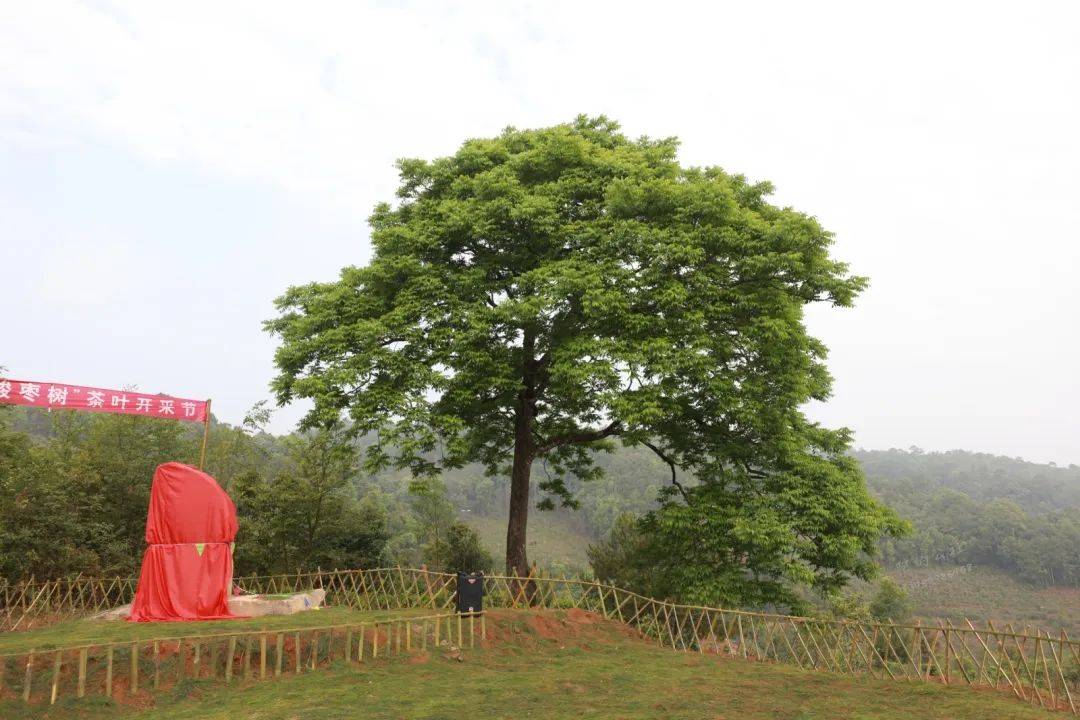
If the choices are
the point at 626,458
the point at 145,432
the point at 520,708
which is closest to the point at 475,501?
the point at 626,458

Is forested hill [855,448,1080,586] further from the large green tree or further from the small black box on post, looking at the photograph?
the small black box on post

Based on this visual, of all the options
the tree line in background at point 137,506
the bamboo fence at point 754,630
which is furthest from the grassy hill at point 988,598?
the tree line in background at point 137,506

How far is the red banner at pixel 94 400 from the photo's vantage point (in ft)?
52.6

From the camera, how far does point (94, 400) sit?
16.6m

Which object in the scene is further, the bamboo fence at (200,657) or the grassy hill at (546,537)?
the grassy hill at (546,537)

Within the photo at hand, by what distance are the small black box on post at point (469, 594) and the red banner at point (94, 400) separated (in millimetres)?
8550

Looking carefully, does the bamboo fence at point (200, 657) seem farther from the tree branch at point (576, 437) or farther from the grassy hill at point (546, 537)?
the grassy hill at point (546, 537)

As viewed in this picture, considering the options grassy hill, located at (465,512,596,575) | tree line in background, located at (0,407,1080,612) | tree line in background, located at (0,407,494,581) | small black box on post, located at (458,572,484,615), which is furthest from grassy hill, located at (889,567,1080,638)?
small black box on post, located at (458,572,484,615)

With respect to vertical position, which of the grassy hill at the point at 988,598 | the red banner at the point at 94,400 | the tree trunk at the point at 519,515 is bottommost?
the grassy hill at the point at 988,598

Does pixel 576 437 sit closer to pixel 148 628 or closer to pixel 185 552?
pixel 185 552

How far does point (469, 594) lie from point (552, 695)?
11.4 ft

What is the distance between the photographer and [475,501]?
3794 inches

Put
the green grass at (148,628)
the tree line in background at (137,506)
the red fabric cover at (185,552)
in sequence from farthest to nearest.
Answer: the tree line in background at (137,506) → the red fabric cover at (185,552) → the green grass at (148,628)

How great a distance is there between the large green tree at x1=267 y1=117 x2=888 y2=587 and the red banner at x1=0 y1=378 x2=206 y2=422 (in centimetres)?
259
